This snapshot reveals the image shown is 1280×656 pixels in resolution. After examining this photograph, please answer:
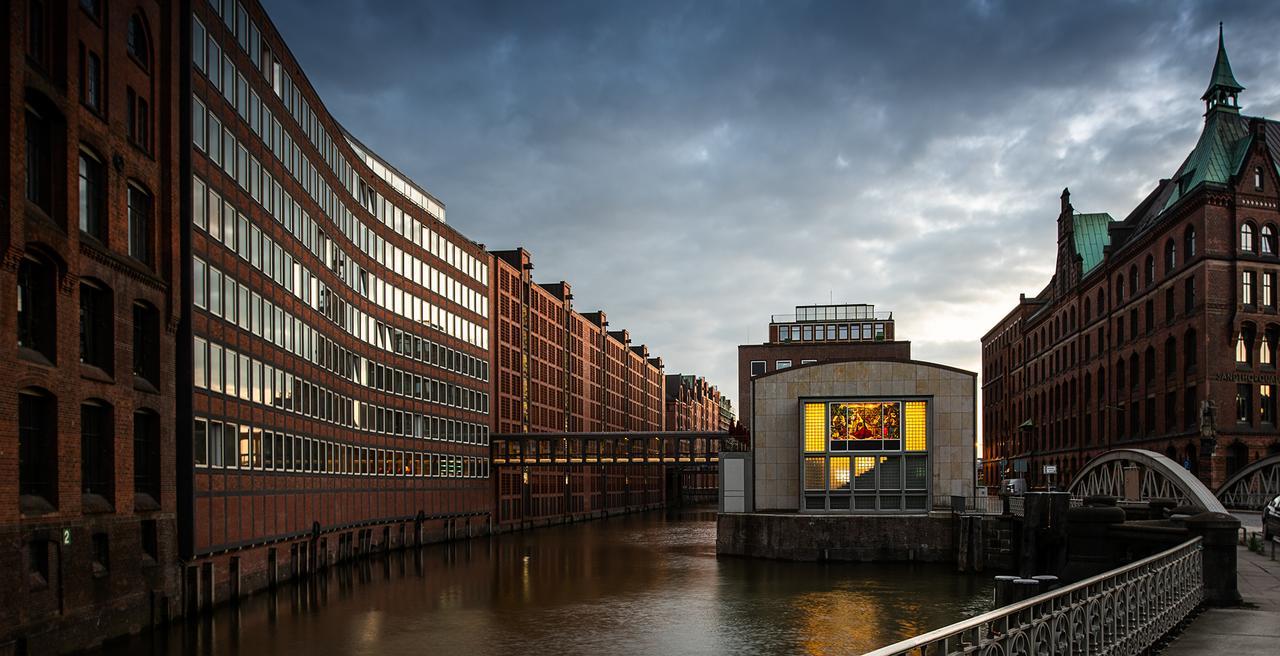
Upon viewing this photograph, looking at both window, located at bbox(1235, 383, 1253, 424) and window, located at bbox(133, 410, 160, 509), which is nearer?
window, located at bbox(133, 410, 160, 509)

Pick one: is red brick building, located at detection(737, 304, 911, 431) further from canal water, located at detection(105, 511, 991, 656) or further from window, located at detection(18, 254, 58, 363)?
window, located at detection(18, 254, 58, 363)

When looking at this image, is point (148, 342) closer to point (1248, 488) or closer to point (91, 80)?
point (91, 80)

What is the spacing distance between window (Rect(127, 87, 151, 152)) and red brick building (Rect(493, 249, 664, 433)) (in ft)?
191

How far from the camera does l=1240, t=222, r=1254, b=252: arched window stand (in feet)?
233

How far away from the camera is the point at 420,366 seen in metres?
78.1

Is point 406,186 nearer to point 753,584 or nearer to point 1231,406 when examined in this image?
point 753,584

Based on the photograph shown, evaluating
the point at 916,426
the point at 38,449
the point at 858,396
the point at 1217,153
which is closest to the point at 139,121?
the point at 38,449

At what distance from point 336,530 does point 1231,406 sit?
54413mm

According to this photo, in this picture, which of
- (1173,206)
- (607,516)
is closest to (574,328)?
(607,516)

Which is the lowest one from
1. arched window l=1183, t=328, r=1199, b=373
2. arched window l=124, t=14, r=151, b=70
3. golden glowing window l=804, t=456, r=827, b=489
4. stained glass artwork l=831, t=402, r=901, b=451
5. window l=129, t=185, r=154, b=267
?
golden glowing window l=804, t=456, r=827, b=489

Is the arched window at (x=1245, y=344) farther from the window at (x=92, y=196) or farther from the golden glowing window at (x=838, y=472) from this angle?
the window at (x=92, y=196)

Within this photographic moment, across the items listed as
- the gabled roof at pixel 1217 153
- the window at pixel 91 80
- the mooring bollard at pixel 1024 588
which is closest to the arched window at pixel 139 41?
the window at pixel 91 80

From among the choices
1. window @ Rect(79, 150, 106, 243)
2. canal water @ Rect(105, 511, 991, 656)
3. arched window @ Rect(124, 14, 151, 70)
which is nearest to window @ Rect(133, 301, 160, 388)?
window @ Rect(79, 150, 106, 243)

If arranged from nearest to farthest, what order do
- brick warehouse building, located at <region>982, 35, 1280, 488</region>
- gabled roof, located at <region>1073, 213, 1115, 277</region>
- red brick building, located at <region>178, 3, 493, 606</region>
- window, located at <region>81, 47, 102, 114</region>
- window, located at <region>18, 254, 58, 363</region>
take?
window, located at <region>18, 254, 58, 363</region> → window, located at <region>81, 47, 102, 114</region> → red brick building, located at <region>178, 3, 493, 606</region> → brick warehouse building, located at <region>982, 35, 1280, 488</region> → gabled roof, located at <region>1073, 213, 1115, 277</region>
